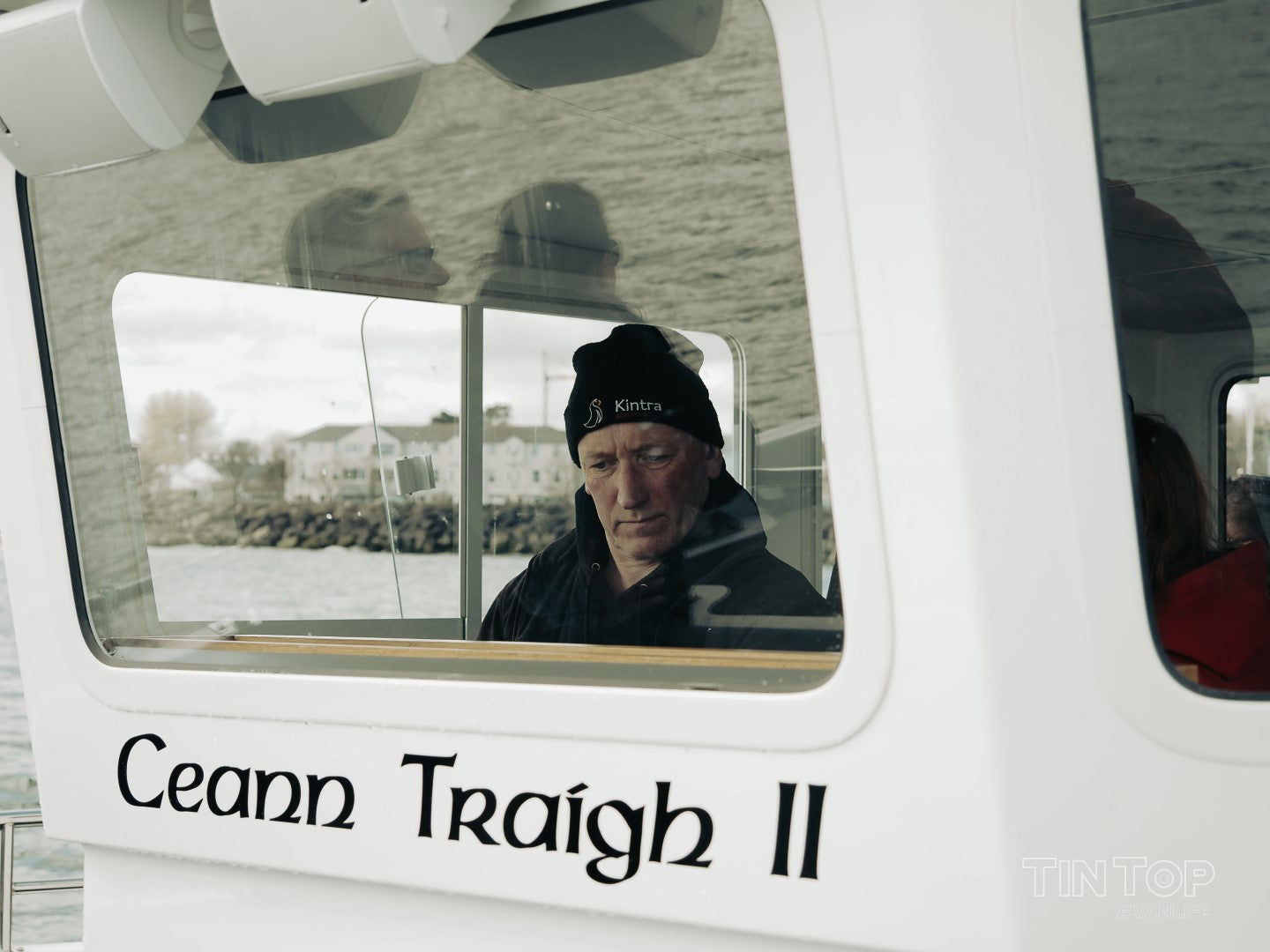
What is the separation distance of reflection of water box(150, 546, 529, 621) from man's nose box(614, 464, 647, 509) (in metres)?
0.15

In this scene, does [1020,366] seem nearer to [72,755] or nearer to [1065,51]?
[1065,51]

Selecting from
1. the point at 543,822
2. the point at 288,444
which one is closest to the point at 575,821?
the point at 543,822

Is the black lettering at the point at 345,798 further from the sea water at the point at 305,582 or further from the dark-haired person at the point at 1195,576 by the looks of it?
the dark-haired person at the point at 1195,576

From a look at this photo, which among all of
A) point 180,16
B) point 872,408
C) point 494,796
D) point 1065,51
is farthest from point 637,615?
point 180,16

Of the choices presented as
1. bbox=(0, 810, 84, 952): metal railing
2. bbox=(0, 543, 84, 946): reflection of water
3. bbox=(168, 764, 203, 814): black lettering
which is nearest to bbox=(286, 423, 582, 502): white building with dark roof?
bbox=(168, 764, 203, 814): black lettering

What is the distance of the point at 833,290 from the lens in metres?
1.24

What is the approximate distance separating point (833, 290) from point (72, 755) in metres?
1.29

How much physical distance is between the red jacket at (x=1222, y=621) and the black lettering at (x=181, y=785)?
1.21 meters

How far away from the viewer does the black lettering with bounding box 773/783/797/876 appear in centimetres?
126

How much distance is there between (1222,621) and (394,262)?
1038mm

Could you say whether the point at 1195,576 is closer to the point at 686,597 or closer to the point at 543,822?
the point at 686,597

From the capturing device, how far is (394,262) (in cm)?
160

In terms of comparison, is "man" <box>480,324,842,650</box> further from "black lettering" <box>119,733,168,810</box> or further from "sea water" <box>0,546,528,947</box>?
"black lettering" <box>119,733,168,810</box>

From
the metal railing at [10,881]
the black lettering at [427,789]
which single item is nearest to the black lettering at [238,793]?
the black lettering at [427,789]
